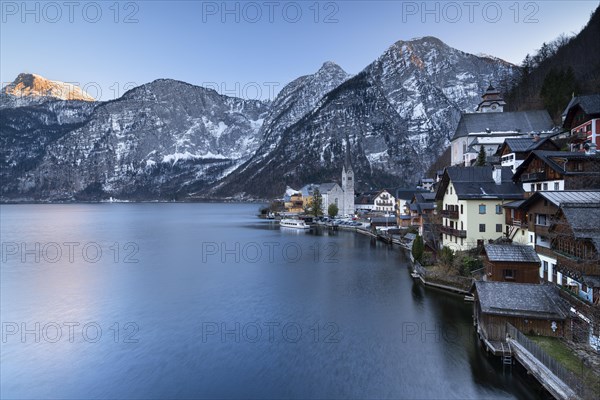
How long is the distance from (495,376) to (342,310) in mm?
12089

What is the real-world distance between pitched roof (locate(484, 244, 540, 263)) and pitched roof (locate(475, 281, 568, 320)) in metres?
4.32

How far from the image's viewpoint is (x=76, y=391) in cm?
1688

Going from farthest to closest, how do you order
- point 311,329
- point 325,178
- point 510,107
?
point 325,178 < point 510,107 < point 311,329

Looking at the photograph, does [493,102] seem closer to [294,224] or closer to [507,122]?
[507,122]

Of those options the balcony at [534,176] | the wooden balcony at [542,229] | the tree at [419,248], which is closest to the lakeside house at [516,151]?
the balcony at [534,176]

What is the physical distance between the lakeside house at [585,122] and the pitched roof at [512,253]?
45.5 feet

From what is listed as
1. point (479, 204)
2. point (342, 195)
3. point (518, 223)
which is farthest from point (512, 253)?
point (342, 195)

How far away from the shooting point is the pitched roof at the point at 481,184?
30781mm

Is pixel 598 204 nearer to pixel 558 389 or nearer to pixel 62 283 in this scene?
pixel 558 389

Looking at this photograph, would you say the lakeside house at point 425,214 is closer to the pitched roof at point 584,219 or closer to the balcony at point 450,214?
the balcony at point 450,214

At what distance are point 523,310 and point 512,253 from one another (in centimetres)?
634

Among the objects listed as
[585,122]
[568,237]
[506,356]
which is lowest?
[506,356]

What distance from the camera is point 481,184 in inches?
1249

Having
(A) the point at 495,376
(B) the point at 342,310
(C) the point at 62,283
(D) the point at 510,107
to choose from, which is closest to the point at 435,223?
(B) the point at 342,310
